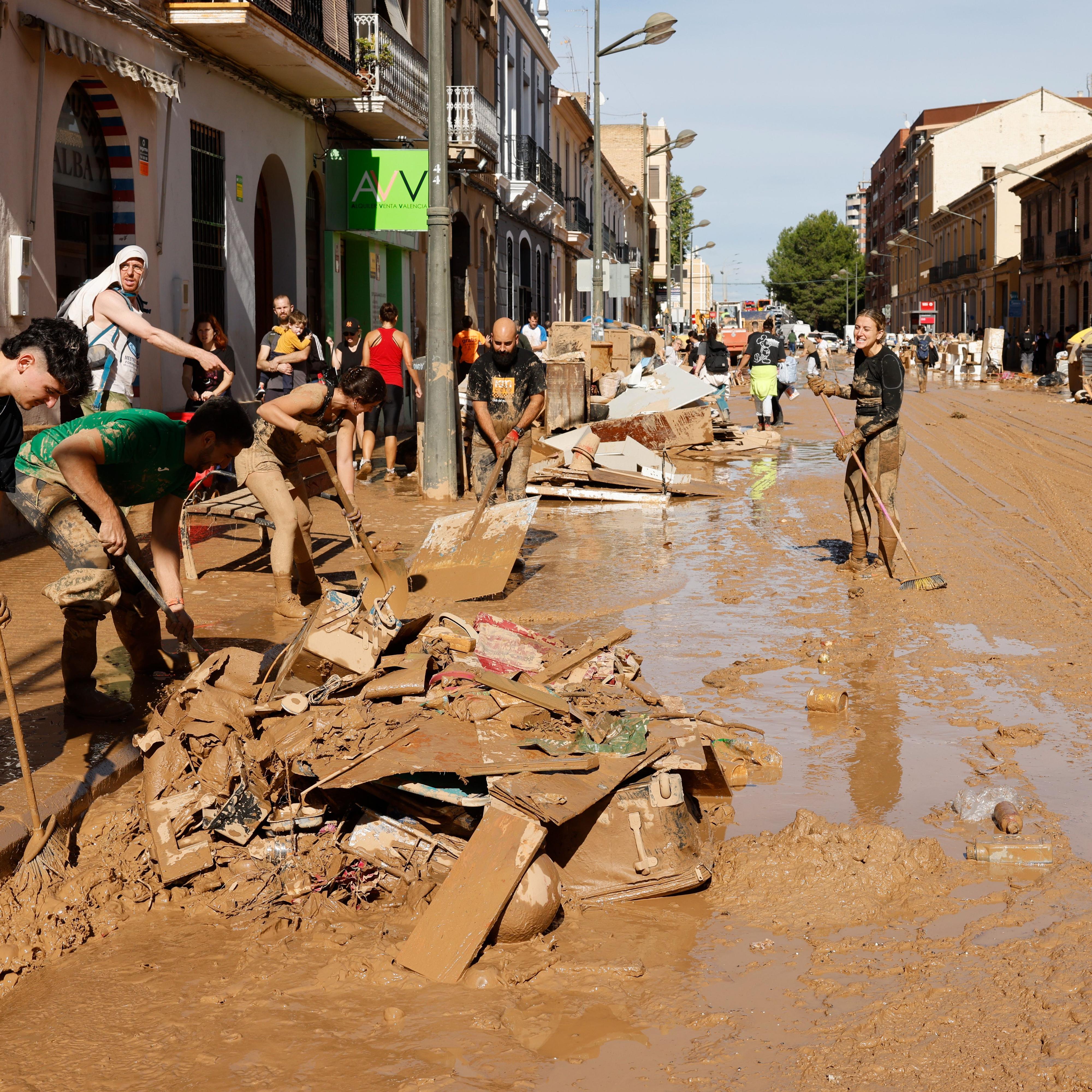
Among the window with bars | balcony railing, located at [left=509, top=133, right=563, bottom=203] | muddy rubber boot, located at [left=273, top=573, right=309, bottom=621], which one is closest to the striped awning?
the window with bars

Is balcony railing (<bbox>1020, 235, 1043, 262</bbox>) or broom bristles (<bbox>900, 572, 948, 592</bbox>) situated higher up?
balcony railing (<bbox>1020, 235, 1043, 262</bbox>)

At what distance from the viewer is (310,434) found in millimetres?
6676

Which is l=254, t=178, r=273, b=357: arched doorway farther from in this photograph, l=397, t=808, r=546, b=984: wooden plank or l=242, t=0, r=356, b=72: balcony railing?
l=397, t=808, r=546, b=984: wooden plank

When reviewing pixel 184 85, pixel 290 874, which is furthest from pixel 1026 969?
pixel 184 85

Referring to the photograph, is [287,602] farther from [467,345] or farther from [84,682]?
[467,345]

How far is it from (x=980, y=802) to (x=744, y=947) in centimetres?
138

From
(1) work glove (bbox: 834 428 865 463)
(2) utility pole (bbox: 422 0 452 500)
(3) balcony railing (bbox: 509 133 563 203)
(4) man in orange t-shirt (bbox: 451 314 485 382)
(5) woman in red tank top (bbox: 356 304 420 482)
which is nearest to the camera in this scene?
(1) work glove (bbox: 834 428 865 463)

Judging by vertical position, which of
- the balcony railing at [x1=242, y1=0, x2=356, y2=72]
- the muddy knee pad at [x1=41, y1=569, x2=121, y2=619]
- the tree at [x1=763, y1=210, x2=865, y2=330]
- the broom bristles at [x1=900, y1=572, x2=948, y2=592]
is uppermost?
the tree at [x1=763, y1=210, x2=865, y2=330]

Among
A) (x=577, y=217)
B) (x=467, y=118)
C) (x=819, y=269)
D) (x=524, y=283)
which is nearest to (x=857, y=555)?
(x=467, y=118)

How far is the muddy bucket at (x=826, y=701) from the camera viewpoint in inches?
220

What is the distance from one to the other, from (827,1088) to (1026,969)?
82cm

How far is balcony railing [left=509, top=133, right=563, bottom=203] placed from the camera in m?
32.4

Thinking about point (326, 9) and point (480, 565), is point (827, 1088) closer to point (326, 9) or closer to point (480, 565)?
point (480, 565)

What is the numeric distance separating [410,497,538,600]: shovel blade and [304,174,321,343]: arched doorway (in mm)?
10395
